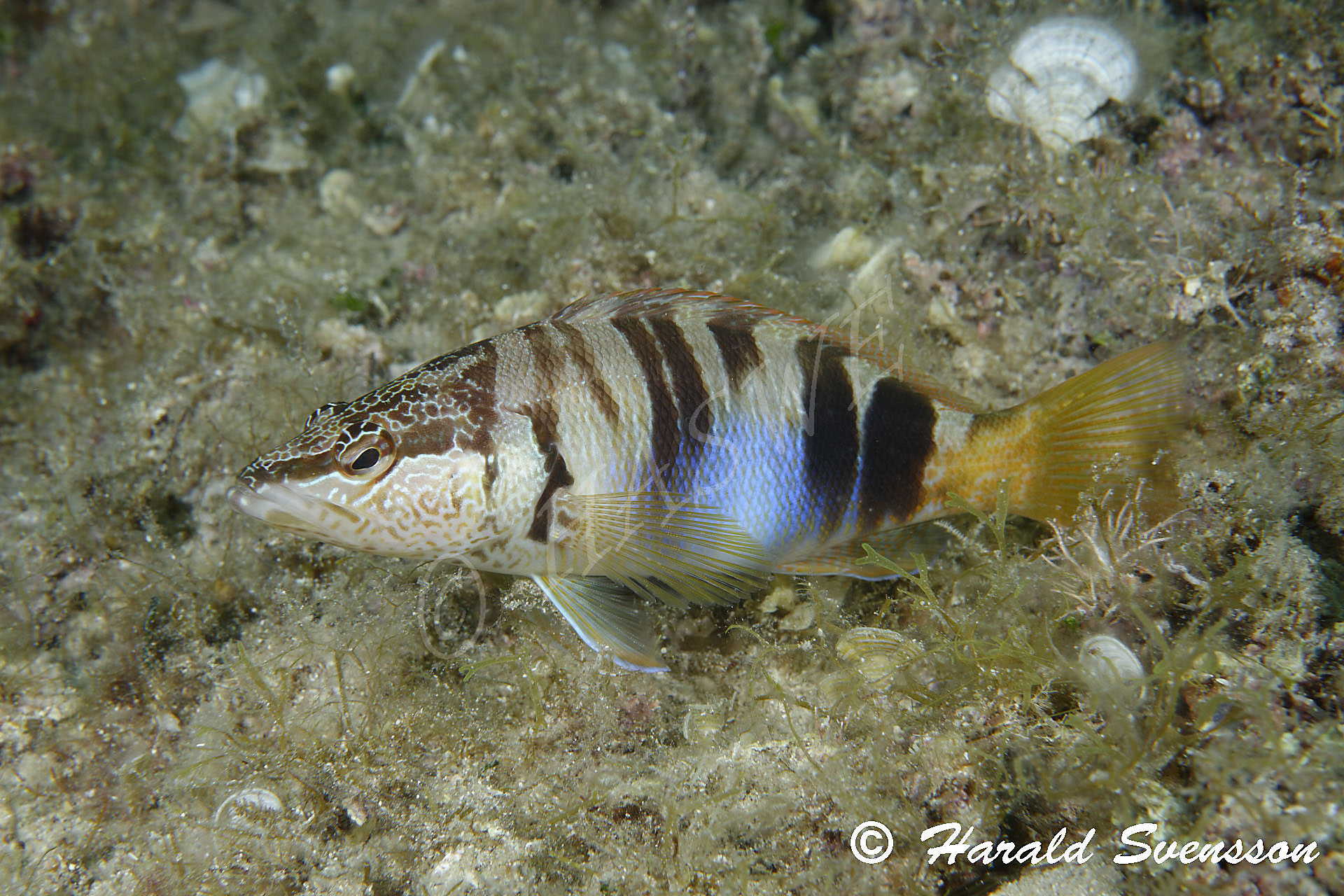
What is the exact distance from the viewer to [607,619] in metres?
2.49

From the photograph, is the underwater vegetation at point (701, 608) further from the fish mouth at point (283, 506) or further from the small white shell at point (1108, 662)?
the fish mouth at point (283, 506)

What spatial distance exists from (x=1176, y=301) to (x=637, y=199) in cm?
263

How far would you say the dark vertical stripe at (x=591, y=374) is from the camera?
96.6 inches

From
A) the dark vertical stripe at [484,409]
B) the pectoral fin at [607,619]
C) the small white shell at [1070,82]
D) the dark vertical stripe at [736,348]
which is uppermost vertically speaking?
the small white shell at [1070,82]

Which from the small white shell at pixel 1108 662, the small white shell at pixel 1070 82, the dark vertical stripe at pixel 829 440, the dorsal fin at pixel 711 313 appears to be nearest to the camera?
the small white shell at pixel 1108 662

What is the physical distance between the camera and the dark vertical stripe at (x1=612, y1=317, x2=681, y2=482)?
96.4 inches

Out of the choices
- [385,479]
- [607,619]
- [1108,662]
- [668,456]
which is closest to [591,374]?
[668,456]

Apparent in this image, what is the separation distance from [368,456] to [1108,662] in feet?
7.92

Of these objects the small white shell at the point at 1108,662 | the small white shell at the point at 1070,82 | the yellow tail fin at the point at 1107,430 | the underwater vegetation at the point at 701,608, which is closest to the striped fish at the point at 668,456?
the yellow tail fin at the point at 1107,430

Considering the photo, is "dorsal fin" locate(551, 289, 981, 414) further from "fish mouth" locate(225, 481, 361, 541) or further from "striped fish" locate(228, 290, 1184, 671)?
"fish mouth" locate(225, 481, 361, 541)

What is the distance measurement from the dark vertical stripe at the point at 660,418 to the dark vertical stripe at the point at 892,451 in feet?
2.37

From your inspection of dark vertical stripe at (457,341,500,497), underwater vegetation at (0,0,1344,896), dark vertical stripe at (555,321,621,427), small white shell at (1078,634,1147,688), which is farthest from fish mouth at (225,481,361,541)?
small white shell at (1078,634,1147,688)

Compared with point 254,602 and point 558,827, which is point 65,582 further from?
point 558,827

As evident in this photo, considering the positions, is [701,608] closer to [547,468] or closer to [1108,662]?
[547,468]
